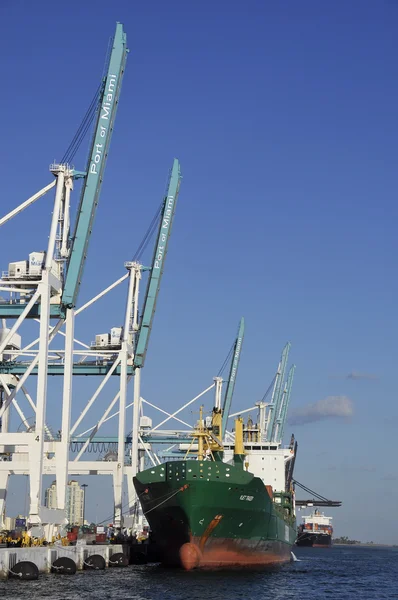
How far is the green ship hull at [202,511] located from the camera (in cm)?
4412

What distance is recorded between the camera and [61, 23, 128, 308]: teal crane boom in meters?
48.5

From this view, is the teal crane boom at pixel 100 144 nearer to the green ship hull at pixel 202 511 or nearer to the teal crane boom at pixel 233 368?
the green ship hull at pixel 202 511

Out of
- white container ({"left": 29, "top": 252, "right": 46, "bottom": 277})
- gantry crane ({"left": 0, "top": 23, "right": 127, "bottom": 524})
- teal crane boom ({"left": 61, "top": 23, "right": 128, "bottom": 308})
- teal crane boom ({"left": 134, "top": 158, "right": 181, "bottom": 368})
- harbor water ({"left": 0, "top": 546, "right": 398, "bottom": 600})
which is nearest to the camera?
harbor water ({"left": 0, "top": 546, "right": 398, "bottom": 600})

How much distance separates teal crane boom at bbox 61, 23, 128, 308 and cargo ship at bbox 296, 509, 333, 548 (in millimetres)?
132569

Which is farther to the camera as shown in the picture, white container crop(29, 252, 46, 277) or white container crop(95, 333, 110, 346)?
white container crop(95, 333, 110, 346)

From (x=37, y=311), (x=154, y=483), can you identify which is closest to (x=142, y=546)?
(x=154, y=483)

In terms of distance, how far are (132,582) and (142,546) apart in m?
13.5

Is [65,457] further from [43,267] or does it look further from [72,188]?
[72,188]

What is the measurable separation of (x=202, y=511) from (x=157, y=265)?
26519 millimetres

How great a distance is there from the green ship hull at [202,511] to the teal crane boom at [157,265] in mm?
17865

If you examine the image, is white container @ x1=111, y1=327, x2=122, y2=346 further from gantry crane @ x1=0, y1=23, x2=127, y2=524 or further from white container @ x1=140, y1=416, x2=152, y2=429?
white container @ x1=140, y1=416, x2=152, y2=429

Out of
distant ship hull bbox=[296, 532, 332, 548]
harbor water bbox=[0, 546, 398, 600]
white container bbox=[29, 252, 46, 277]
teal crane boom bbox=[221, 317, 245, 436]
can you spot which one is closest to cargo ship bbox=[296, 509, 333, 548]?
distant ship hull bbox=[296, 532, 332, 548]

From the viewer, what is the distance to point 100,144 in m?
49.3

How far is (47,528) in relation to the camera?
4259cm
